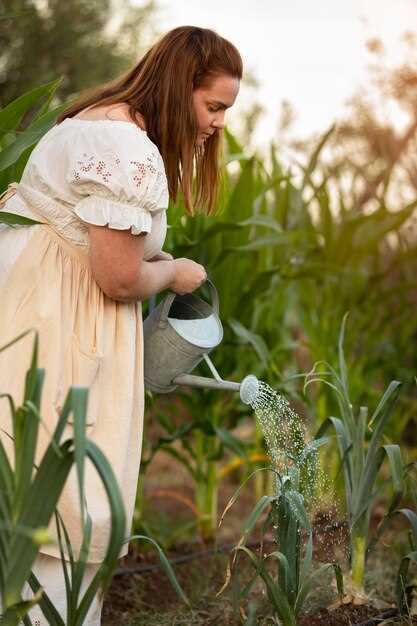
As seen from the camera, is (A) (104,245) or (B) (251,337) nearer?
(A) (104,245)

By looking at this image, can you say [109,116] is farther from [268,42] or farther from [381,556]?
[268,42]

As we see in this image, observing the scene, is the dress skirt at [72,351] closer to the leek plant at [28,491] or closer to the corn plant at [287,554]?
the corn plant at [287,554]

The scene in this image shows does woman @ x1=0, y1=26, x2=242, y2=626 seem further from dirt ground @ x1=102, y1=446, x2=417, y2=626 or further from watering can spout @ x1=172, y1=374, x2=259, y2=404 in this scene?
dirt ground @ x1=102, y1=446, x2=417, y2=626

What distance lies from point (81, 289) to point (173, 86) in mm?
430

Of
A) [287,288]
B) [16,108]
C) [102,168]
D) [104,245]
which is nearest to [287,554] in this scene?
[104,245]

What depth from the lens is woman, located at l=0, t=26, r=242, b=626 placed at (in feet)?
5.62

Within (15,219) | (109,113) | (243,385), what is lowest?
(243,385)

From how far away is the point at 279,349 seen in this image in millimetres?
3211

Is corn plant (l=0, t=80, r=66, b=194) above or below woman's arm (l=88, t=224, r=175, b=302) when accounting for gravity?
above

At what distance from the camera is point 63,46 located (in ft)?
17.9

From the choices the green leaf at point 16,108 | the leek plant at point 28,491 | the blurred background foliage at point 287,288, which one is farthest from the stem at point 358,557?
the green leaf at point 16,108

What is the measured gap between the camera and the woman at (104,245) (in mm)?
1712

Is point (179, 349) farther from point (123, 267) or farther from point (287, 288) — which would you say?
point (287, 288)

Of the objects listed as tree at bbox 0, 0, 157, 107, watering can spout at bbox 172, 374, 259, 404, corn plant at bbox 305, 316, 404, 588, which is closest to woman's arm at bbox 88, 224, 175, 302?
watering can spout at bbox 172, 374, 259, 404
